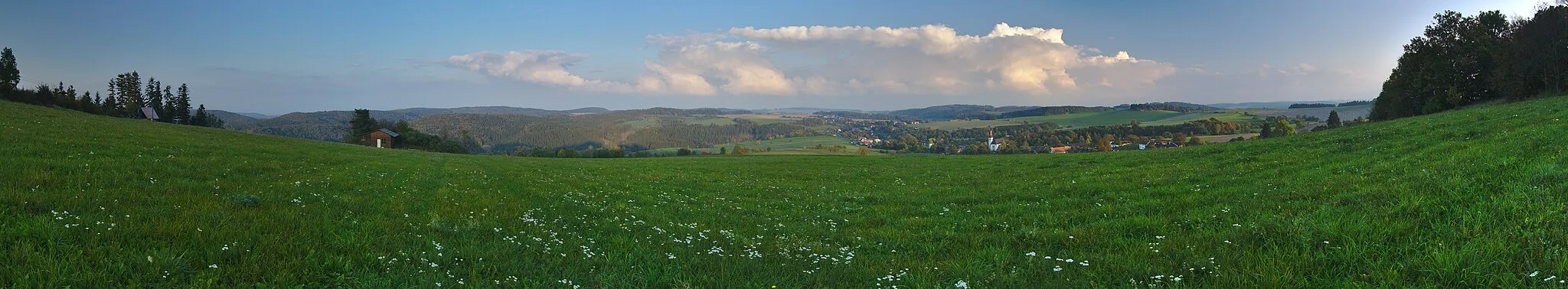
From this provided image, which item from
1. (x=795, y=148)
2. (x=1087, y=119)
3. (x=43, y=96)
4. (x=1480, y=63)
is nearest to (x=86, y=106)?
(x=43, y=96)

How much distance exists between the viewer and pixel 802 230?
9891 mm

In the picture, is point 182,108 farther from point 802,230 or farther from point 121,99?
point 802,230

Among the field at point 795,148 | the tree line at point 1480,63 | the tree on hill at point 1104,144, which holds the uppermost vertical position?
the tree line at point 1480,63

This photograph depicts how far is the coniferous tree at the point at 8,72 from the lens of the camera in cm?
7206

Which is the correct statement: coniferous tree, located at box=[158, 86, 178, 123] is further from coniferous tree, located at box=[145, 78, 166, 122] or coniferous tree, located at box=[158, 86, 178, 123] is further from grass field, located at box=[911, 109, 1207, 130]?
grass field, located at box=[911, 109, 1207, 130]

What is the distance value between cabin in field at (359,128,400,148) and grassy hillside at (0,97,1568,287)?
299ft

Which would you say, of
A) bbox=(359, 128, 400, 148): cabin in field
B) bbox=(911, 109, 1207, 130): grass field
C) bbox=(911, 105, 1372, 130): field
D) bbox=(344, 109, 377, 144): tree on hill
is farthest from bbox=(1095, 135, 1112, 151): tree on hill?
bbox=(344, 109, 377, 144): tree on hill

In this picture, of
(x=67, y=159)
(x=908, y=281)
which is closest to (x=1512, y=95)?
(x=908, y=281)

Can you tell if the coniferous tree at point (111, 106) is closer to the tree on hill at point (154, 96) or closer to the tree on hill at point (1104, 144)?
the tree on hill at point (154, 96)

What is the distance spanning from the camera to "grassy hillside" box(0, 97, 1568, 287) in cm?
507

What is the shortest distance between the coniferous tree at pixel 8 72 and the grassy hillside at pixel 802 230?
97.5 meters

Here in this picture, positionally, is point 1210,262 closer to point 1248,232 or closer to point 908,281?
point 1248,232

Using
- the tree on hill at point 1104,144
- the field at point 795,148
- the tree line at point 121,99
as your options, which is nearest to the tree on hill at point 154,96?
the tree line at point 121,99

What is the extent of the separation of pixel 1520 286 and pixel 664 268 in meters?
7.06
